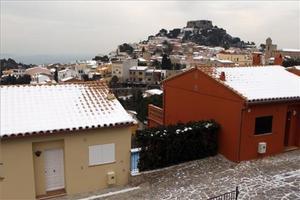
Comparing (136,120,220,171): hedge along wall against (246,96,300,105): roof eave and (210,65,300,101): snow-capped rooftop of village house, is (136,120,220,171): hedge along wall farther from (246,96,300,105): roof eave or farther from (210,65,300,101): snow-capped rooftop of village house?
(210,65,300,101): snow-capped rooftop of village house

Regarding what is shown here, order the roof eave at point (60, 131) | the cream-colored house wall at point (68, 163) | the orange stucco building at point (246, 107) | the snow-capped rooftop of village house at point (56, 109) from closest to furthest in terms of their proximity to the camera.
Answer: the roof eave at point (60, 131) → the cream-colored house wall at point (68, 163) → the snow-capped rooftop of village house at point (56, 109) → the orange stucco building at point (246, 107)

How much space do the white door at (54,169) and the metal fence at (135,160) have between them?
2.80 meters

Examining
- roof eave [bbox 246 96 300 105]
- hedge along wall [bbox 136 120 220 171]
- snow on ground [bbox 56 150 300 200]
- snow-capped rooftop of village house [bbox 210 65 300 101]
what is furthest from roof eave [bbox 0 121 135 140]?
snow-capped rooftop of village house [bbox 210 65 300 101]

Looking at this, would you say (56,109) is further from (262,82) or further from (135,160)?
(262,82)

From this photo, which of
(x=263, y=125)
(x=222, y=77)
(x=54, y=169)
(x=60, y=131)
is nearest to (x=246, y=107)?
(x=263, y=125)

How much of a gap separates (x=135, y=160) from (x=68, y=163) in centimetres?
289

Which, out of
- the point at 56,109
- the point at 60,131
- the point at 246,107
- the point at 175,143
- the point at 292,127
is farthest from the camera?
the point at 292,127

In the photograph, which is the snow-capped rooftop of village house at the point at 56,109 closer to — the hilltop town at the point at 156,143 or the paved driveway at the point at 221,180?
the hilltop town at the point at 156,143

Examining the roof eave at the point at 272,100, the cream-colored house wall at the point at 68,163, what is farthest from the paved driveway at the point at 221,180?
the roof eave at the point at 272,100

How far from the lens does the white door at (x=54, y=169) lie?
1195cm

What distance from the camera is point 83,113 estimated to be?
12562mm

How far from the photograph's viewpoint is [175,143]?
14211 millimetres

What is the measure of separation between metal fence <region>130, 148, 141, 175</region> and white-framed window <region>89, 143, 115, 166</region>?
45.6 inches

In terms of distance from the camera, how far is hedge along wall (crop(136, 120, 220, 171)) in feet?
45.2
